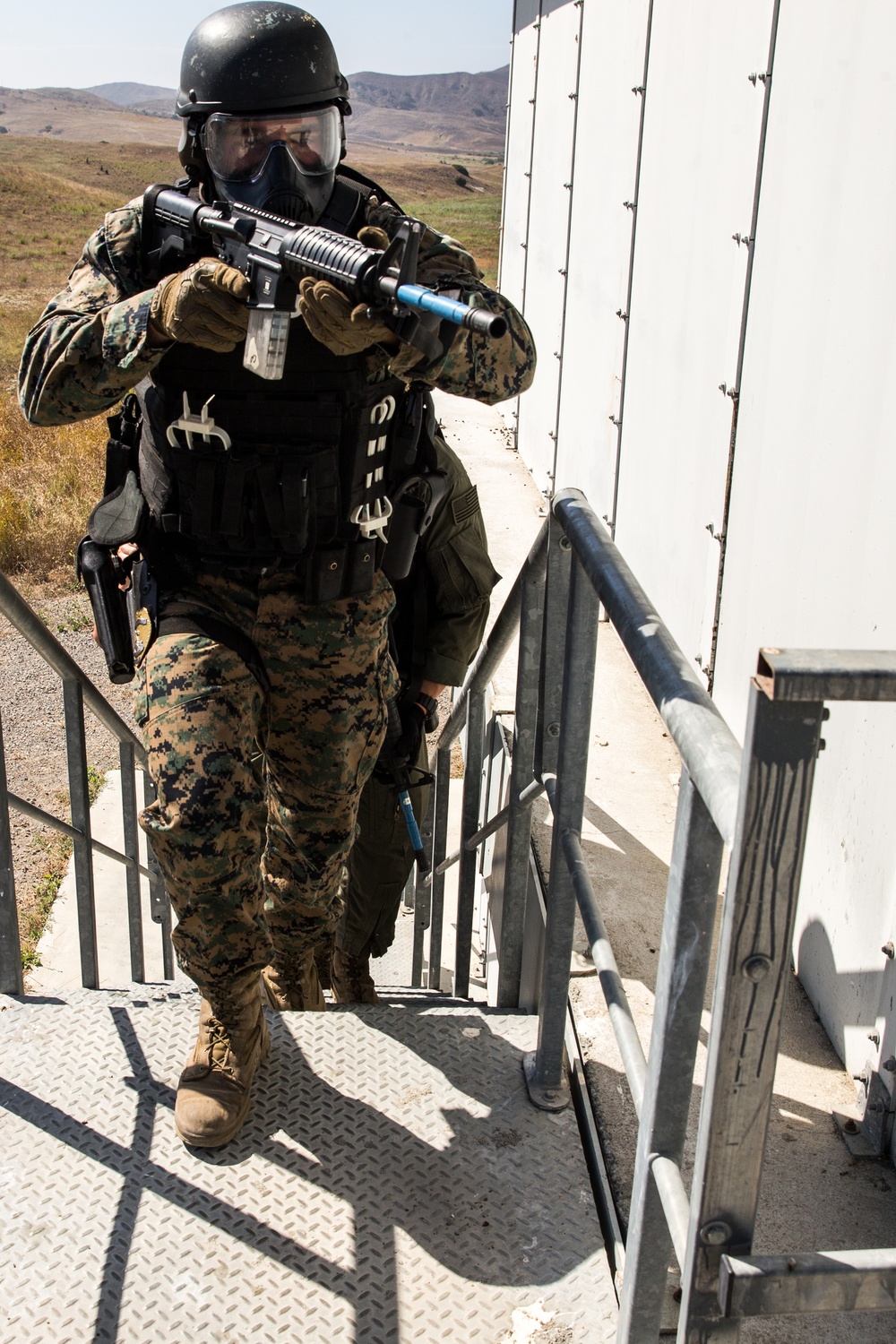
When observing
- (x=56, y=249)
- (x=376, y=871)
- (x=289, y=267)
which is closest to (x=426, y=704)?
(x=376, y=871)

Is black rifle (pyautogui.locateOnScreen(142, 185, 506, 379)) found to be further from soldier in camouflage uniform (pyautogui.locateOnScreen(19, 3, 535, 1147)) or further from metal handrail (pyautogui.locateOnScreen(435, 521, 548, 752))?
metal handrail (pyautogui.locateOnScreen(435, 521, 548, 752))

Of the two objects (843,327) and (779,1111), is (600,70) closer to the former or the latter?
(843,327)

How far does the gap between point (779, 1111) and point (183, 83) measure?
2246mm

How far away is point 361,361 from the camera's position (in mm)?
2303

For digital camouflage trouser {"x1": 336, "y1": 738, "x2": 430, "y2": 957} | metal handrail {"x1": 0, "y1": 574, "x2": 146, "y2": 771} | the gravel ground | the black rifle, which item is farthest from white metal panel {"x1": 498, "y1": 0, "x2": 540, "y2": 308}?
metal handrail {"x1": 0, "y1": 574, "x2": 146, "y2": 771}

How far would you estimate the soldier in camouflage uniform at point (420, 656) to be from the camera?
2.84 meters

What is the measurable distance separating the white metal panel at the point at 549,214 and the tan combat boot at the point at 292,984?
4613 mm

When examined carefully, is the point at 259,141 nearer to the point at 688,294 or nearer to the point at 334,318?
the point at 334,318

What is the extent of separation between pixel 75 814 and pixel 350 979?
49.5 inches

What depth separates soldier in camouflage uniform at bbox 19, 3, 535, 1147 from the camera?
206 centimetres

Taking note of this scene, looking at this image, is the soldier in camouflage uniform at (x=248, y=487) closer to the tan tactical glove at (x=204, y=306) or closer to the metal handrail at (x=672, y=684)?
the tan tactical glove at (x=204, y=306)

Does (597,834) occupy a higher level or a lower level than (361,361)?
lower

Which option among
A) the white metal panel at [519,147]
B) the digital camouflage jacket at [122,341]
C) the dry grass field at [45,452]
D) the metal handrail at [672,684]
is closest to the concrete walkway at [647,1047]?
the metal handrail at [672,684]

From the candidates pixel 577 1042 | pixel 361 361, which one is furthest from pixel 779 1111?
pixel 361 361
